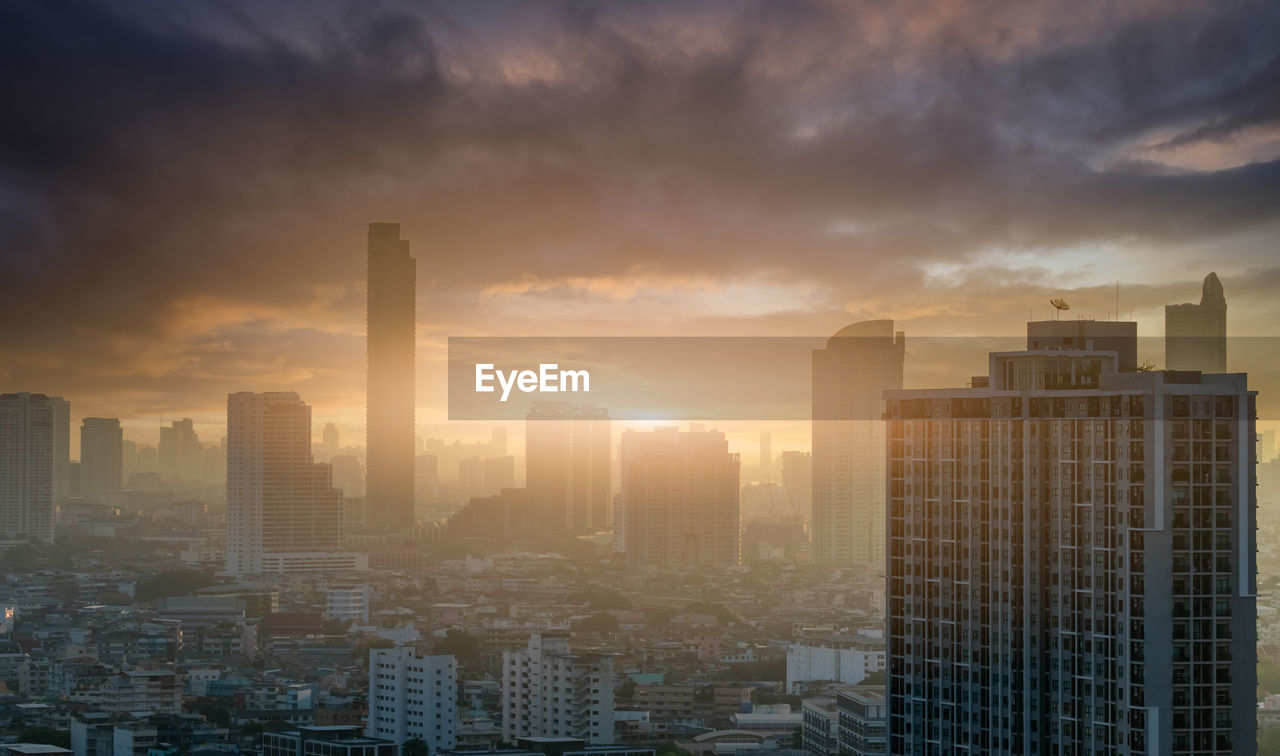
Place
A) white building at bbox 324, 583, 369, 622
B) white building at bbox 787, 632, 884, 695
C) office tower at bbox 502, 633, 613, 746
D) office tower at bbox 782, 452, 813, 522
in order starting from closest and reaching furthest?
office tower at bbox 502, 633, 613, 746 < white building at bbox 787, 632, 884, 695 < white building at bbox 324, 583, 369, 622 < office tower at bbox 782, 452, 813, 522

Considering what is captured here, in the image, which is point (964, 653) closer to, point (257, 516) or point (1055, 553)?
point (1055, 553)

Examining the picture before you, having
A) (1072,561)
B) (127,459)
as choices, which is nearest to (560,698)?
(1072,561)

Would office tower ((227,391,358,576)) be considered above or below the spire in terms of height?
below

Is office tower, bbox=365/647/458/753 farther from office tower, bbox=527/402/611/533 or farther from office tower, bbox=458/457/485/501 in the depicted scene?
office tower, bbox=458/457/485/501

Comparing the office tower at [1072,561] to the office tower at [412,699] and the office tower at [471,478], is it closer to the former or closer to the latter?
the office tower at [412,699]

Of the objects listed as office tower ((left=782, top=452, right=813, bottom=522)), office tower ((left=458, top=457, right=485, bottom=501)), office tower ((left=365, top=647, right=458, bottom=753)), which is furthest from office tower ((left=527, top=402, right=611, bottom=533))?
office tower ((left=365, top=647, right=458, bottom=753))

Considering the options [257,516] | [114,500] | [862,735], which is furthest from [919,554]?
[114,500]
